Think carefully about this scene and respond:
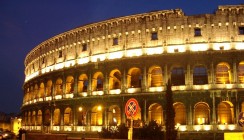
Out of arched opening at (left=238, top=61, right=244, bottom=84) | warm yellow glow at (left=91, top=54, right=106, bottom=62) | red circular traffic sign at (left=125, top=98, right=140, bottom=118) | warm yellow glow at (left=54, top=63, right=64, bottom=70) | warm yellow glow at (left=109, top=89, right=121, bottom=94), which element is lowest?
red circular traffic sign at (left=125, top=98, right=140, bottom=118)

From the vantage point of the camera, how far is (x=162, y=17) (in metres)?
36.6

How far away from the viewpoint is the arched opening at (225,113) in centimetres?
3381

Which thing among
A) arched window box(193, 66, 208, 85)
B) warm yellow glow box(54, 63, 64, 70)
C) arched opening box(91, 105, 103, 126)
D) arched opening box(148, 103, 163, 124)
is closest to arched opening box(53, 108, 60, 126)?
warm yellow glow box(54, 63, 64, 70)

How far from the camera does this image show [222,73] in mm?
34969

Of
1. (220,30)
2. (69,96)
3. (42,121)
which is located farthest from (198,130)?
(42,121)

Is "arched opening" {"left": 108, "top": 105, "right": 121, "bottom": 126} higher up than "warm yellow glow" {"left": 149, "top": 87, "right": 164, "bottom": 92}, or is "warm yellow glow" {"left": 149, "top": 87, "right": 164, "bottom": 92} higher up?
"warm yellow glow" {"left": 149, "top": 87, "right": 164, "bottom": 92}

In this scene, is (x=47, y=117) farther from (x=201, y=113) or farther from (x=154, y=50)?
(x=201, y=113)

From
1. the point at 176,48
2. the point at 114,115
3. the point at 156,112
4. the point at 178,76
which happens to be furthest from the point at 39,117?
the point at 176,48

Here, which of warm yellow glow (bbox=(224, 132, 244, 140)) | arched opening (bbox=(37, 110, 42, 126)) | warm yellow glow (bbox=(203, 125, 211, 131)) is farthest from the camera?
arched opening (bbox=(37, 110, 42, 126))

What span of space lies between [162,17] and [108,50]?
7351mm

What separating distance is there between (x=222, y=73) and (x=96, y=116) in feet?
50.9

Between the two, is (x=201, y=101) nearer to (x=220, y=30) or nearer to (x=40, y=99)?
(x=220, y=30)

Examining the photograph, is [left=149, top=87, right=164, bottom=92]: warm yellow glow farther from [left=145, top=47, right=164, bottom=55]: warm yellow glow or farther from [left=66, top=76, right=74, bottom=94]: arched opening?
[left=66, top=76, right=74, bottom=94]: arched opening

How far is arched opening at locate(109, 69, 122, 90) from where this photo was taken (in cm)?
3903
